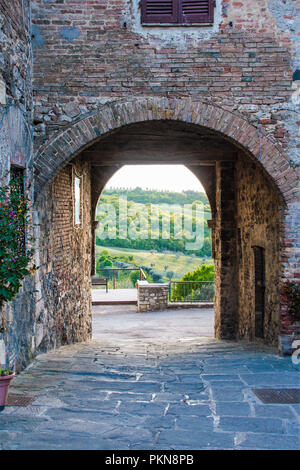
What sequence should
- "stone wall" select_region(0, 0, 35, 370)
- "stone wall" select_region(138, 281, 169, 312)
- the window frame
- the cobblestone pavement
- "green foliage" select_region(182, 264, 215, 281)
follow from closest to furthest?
the cobblestone pavement, "stone wall" select_region(0, 0, 35, 370), the window frame, "stone wall" select_region(138, 281, 169, 312), "green foliage" select_region(182, 264, 215, 281)

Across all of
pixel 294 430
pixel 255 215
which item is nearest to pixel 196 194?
pixel 255 215

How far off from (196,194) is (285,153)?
34.8 meters

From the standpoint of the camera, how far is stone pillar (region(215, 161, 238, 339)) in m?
11.3

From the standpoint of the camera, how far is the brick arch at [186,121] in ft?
21.7

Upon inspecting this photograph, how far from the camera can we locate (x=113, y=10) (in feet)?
22.0

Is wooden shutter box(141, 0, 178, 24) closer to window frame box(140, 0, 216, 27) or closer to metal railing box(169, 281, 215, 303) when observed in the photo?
window frame box(140, 0, 216, 27)

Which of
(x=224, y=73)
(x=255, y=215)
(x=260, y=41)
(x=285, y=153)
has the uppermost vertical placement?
(x=260, y=41)
